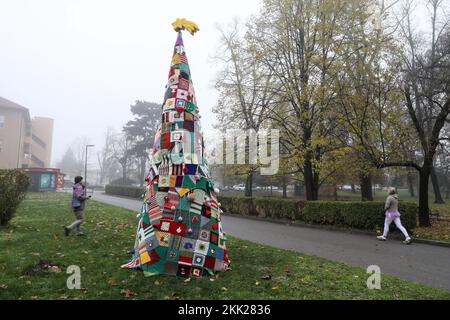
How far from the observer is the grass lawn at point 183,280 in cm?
473

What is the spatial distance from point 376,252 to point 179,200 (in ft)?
19.5

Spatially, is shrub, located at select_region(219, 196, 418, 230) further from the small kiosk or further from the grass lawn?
the small kiosk

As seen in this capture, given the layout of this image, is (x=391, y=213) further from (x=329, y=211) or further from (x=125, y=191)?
(x=125, y=191)

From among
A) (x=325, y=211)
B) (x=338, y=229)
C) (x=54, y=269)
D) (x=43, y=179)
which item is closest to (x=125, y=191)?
(x=43, y=179)

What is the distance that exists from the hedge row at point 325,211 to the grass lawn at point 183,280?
5.95 metres


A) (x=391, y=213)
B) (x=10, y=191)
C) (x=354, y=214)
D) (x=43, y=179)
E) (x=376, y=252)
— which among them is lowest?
(x=376, y=252)

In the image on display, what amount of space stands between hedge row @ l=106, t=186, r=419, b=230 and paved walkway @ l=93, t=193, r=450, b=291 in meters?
0.87

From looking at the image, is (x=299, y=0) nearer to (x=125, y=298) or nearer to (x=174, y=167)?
(x=174, y=167)

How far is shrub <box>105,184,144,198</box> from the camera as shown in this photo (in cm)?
3652

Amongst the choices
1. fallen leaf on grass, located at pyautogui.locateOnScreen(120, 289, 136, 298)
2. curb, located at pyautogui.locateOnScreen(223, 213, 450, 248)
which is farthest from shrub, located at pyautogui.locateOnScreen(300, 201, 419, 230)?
fallen leaf on grass, located at pyautogui.locateOnScreen(120, 289, 136, 298)

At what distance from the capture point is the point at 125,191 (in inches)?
1606

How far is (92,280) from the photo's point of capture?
17.0ft
